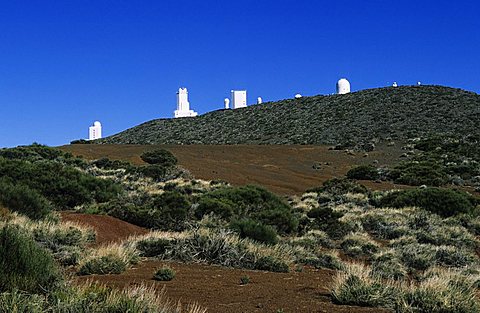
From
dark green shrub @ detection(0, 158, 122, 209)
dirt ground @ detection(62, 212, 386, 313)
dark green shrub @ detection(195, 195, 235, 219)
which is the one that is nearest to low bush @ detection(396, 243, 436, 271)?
dirt ground @ detection(62, 212, 386, 313)

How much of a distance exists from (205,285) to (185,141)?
57581 mm

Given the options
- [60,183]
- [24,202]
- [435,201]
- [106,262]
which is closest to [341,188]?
[435,201]

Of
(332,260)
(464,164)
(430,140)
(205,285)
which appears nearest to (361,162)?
(464,164)

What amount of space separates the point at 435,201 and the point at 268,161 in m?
18.7

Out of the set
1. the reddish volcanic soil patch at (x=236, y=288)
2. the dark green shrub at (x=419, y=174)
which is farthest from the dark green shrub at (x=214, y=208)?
the dark green shrub at (x=419, y=174)

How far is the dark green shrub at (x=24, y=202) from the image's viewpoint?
1402 cm

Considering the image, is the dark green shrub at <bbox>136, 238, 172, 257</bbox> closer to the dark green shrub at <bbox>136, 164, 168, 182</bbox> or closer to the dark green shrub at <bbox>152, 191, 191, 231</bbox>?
the dark green shrub at <bbox>152, 191, 191, 231</bbox>

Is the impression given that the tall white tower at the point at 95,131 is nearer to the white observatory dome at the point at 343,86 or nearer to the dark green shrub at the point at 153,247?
the white observatory dome at the point at 343,86

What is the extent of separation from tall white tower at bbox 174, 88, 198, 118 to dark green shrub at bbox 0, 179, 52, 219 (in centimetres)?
6932

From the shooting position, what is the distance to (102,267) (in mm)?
8344

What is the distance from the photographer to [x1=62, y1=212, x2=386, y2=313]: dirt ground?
6.40 m

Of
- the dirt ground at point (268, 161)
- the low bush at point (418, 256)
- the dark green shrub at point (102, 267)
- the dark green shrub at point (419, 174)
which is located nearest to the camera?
the dark green shrub at point (102, 267)

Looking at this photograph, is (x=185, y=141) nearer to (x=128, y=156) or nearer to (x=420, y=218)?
(x=128, y=156)

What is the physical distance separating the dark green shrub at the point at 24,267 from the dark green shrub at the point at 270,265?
448 cm
